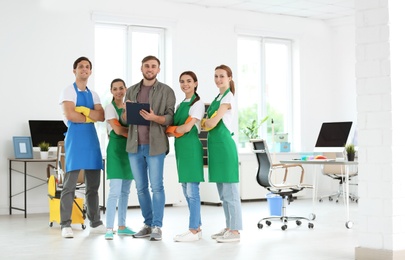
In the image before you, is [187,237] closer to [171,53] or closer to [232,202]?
[232,202]

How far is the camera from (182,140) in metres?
6.20

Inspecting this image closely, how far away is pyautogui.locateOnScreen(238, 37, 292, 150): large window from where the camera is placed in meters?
11.8

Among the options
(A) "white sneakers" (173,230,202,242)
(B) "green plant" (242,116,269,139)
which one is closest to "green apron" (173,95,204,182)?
(A) "white sneakers" (173,230,202,242)

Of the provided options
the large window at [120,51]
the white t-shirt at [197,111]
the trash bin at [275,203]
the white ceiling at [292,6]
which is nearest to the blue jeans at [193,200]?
the white t-shirt at [197,111]

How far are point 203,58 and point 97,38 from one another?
1756 mm

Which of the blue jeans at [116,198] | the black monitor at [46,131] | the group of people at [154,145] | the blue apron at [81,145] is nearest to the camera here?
the group of people at [154,145]

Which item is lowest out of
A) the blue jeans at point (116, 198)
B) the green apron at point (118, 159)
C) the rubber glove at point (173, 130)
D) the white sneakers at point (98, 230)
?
the white sneakers at point (98, 230)

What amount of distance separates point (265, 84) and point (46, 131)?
441 cm

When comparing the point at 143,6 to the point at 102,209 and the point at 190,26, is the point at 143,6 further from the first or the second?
the point at 102,209

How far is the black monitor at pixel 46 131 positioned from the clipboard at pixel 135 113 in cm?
331

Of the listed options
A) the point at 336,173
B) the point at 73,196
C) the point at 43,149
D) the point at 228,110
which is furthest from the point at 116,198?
the point at 336,173

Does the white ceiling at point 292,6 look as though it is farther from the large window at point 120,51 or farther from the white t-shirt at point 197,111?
the white t-shirt at point 197,111

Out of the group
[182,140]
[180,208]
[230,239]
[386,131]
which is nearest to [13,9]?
[180,208]

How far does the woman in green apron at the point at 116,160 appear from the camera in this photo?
639cm
